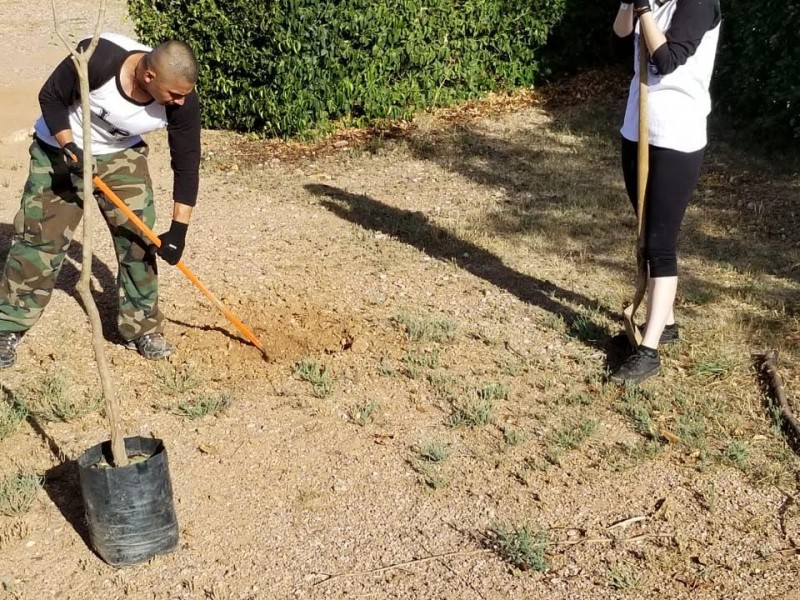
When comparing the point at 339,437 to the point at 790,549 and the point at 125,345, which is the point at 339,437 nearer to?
the point at 125,345

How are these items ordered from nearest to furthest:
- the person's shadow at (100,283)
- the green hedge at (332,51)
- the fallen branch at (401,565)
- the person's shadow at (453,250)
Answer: the fallen branch at (401,565)
the person's shadow at (100,283)
the person's shadow at (453,250)
the green hedge at (332,51)

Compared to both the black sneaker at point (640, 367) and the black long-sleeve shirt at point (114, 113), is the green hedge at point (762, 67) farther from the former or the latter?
the black long-sleeve shirt at point (114, 113)

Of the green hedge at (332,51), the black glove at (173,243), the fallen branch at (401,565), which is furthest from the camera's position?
the green hedge at (332,51)

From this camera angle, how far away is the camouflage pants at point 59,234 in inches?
190

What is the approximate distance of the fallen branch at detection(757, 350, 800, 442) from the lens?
4.50m

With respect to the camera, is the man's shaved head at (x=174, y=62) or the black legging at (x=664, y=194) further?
the black legging at (x=664, y=194)

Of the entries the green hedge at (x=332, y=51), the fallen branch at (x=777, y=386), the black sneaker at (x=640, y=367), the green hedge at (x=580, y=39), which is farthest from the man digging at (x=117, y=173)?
the green hedge at (x=580, y=39)

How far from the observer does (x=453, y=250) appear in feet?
22.4

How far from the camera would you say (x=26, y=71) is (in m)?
12.5

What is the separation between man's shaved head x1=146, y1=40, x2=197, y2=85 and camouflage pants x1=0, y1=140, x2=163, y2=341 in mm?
820

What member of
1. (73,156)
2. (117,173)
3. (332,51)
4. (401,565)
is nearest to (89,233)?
(73,156)

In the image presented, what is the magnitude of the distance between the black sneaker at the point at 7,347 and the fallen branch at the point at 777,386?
390 centimetres

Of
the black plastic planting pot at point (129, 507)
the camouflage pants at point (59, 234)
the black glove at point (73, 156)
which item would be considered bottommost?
the black plastic planting pot at point (129, 507)

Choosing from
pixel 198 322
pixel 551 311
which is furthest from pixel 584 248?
pixel 198 322
